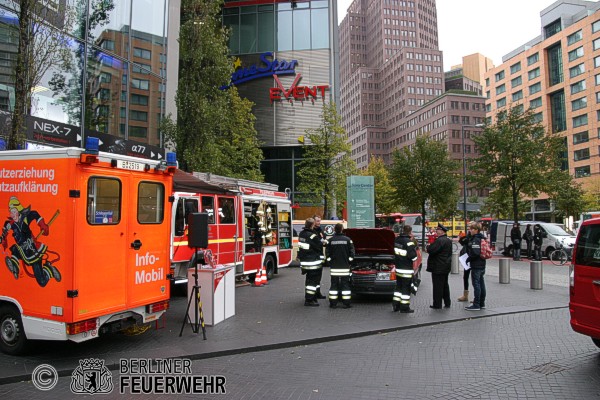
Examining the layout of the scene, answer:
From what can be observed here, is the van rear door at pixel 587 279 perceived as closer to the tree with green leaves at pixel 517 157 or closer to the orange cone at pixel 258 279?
the orange cone at pixel 258 279

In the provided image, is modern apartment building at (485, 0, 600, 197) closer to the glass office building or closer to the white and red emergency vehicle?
the glass office building

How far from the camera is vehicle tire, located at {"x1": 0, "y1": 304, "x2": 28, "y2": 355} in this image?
19.8ft

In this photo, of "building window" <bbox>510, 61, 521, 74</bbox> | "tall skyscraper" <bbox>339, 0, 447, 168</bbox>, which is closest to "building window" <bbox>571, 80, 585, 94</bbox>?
"building window" <bbox>510, 61, 521, 74</bbox>

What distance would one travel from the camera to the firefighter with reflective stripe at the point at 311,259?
995cm

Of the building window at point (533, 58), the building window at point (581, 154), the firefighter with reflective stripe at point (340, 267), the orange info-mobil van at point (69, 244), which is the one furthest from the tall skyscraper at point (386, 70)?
the orange info-mobil van at point (69, 244)

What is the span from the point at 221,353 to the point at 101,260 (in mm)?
2133

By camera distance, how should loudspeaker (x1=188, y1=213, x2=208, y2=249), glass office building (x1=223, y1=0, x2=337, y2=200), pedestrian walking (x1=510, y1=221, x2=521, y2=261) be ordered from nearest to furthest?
loudspeaker (x1=188, y1=213, x2=208, y2=249)
pedestrian walking (x1=510, y1=221, x2=521, y2=261)
glass office building (x1=223, y1=0, x2=337, y2=200)

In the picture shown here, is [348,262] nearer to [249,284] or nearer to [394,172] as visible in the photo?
[249,284]

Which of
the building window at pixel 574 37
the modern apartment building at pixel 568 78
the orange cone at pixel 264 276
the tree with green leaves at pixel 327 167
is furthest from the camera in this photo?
the building window at pixel 574 37

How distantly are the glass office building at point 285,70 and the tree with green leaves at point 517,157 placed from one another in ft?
39.3

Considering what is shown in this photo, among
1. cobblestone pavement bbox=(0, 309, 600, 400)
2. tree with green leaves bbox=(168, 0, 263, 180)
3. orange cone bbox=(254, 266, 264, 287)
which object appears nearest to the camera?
cobblestone pavement bbox=(0, 309, 600, 400)

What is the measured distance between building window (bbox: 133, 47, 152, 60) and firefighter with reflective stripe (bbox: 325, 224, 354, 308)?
40.3 feet

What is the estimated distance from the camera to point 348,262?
990 cm

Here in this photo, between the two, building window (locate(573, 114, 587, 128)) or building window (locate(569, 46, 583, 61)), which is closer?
building window (locate(573, 114, 587, 128))
